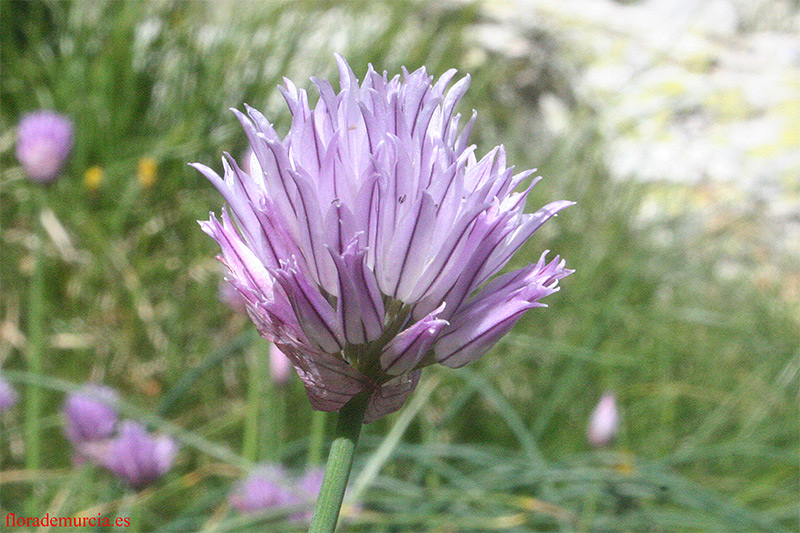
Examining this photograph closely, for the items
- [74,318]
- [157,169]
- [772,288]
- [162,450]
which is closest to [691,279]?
[772,288]

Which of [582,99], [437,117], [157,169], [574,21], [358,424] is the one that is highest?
[574,21]

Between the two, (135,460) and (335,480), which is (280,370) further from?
(335,480)

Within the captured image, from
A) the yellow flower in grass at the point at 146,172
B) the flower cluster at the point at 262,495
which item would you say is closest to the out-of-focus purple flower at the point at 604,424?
the flower cluster at the point at 262,495

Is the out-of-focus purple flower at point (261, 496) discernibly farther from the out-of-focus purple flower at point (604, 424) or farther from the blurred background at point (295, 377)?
the out-of-focus purple flower at point (604, 424)

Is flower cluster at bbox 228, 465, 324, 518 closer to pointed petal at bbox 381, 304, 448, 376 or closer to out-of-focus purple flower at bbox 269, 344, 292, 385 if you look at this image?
out-of-focus purple flower at bbox 269, 344, 292, 385

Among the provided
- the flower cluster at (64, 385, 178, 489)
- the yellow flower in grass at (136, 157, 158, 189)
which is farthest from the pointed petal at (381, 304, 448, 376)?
the yellow flower in grass at (136, 157, 158, 189)

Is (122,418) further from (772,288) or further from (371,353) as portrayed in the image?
(772,288)
